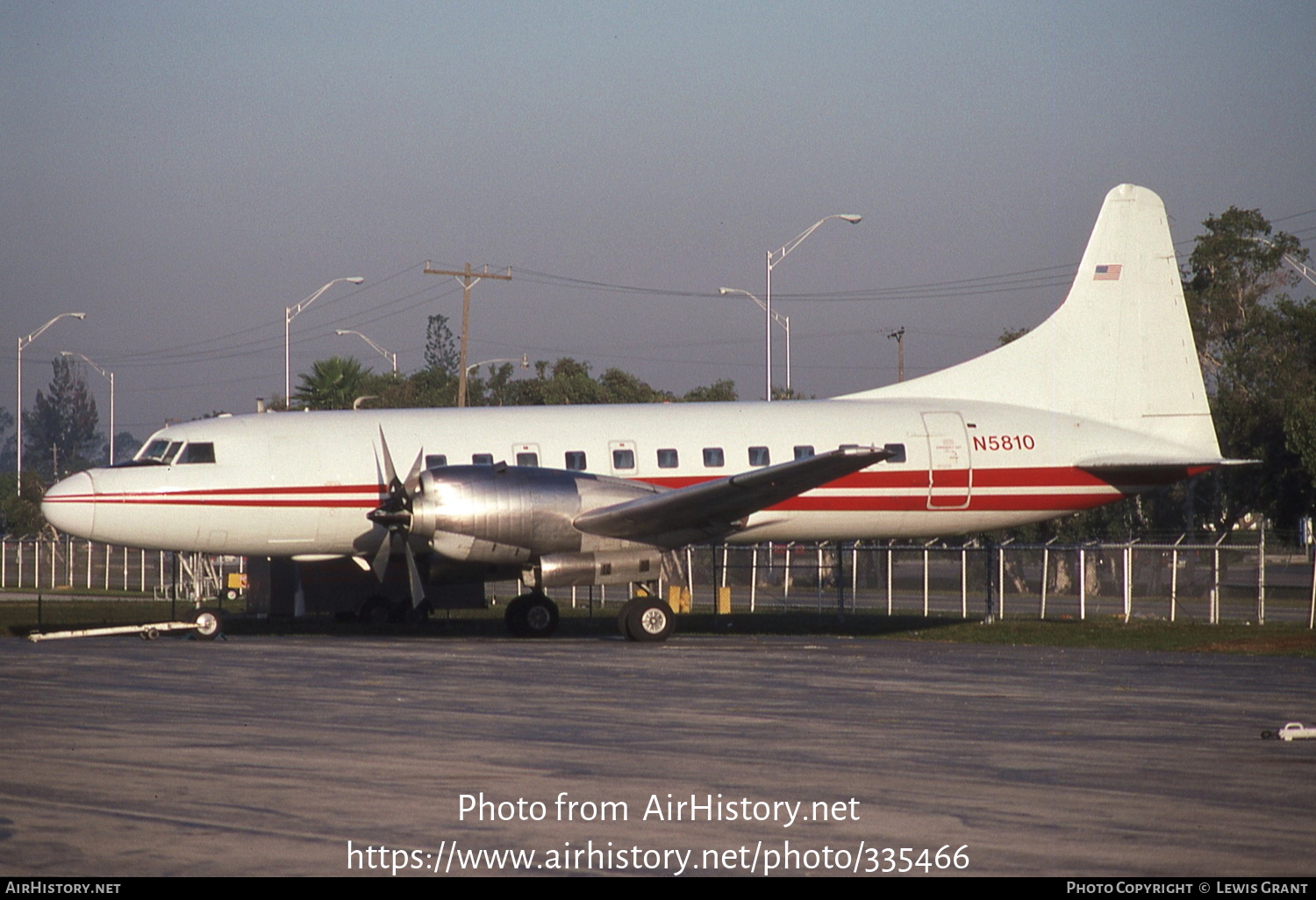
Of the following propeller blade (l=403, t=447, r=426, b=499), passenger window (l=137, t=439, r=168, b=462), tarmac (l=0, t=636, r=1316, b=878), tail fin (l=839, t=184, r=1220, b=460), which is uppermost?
tail fin (l=839, t=184, r=1220, b=460)

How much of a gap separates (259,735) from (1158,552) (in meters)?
39.2

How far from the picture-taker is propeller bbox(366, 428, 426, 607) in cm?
2234

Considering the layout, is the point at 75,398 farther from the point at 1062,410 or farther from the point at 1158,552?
the point at 1062,410

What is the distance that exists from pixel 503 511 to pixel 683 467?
4297 millimetres

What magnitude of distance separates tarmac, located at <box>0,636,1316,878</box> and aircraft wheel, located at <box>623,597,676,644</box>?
5009mm

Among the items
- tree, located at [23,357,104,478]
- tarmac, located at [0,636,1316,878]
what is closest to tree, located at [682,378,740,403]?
tarmac, located at [0,636,1316,878]

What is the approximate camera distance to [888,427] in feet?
84.1

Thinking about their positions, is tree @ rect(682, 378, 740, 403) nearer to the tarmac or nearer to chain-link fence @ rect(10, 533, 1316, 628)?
chain-link fence @ rect(10, 533, 1316, 628)

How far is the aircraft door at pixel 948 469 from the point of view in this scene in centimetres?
2545

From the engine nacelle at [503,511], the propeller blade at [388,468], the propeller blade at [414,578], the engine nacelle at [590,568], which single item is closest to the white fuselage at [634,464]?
the propeller blade at [388,468]

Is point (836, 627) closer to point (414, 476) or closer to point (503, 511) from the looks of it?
point (503, 511)

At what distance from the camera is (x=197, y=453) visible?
79.9ft

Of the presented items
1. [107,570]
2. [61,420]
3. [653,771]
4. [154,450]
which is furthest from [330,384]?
[61,420]
